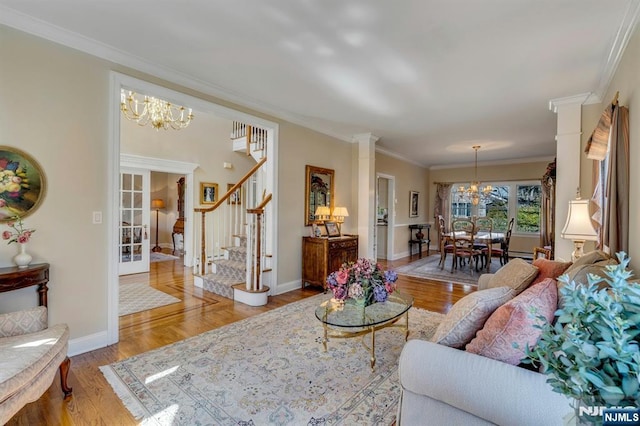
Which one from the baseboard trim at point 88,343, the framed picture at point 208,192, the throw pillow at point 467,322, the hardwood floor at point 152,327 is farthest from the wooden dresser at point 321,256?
the throw pillow at point 467,322

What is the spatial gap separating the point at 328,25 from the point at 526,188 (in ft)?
26.7

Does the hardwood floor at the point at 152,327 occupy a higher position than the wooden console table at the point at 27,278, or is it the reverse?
the wooden console table at the point at 27,278

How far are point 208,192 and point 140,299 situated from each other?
2992 millimetres

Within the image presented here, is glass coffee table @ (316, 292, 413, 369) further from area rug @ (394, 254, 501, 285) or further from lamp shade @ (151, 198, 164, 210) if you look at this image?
lamp shade @ (151, 198, 164, 210)

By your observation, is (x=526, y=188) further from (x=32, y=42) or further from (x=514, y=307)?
(x=32, y=42)

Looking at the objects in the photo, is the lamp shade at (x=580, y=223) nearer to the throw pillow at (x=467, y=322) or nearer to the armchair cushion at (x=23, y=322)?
the throw pillow at (x=467, y=322)

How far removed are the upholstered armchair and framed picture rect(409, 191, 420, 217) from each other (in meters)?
7.80

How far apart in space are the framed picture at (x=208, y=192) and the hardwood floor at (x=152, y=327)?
1500 mm

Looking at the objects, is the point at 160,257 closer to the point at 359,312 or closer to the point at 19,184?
the point at 19,184

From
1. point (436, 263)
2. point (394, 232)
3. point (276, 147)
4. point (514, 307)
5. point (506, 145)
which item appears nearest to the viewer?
point (514, 307)

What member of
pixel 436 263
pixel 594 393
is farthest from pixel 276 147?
pixel 436 263

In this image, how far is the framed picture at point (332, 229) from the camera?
5.01 metres

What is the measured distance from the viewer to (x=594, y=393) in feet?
2.31

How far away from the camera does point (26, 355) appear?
163 cm
